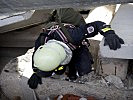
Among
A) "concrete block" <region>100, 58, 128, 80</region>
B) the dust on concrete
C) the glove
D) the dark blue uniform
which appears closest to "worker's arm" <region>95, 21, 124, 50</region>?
the dark blue uniform

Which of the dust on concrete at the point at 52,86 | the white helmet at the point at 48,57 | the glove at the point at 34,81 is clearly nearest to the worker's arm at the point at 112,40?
the white helmet at the point at 48,57

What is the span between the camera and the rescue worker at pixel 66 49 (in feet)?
7.68

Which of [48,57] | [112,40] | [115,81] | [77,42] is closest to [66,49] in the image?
[77,42]

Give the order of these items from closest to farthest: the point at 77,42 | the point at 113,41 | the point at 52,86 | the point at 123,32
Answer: the point at 113,41 < the point at 123,32 < the point at 77,42 < the point at 52,86

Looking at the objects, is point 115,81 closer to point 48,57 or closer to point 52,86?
point 52,86

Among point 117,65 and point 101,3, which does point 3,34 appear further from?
point 101,3

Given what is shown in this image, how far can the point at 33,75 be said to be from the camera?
2834 millimetres

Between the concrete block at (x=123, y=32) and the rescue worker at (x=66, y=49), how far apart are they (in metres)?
0.07

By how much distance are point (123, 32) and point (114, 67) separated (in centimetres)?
38

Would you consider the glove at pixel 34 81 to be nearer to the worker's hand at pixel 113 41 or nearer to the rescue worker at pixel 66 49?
the rescue worker at pixel 66 49

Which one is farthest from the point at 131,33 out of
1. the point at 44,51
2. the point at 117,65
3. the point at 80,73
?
the point at 44,51

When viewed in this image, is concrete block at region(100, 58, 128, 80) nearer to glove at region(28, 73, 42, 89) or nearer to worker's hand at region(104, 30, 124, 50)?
worker's hand at region(104, 30, 124, 50)

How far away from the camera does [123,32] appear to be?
8.57 feet

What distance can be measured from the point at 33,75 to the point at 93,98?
723 millimetres
